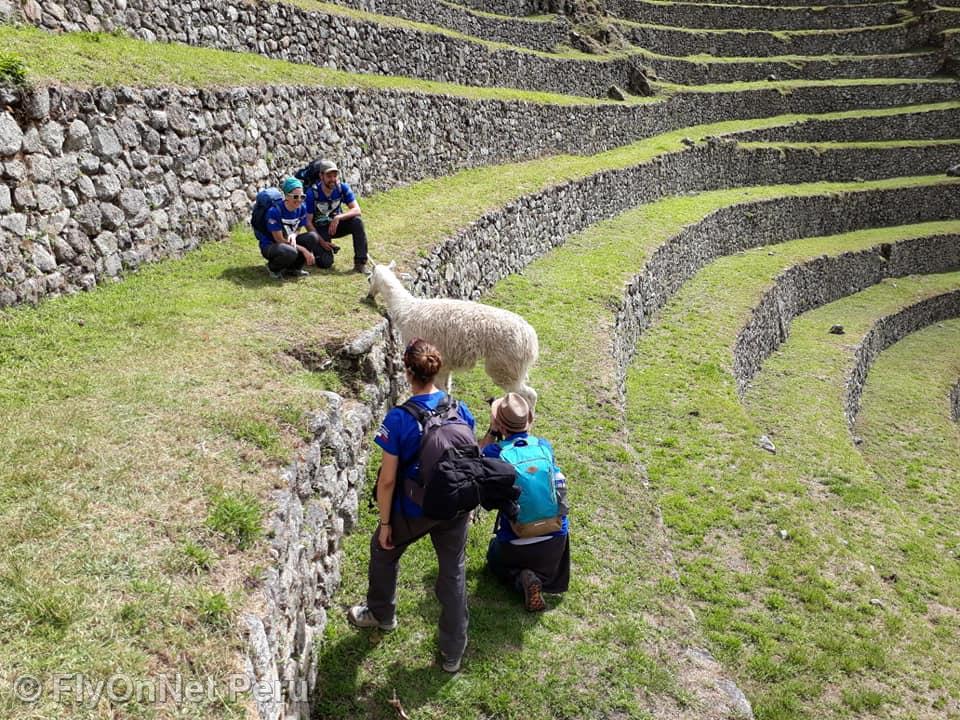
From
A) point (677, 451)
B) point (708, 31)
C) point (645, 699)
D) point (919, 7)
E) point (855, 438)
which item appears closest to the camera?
point (645, 699)

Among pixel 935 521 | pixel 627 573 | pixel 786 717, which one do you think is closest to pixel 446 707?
pixel 627 573

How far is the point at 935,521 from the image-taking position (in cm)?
1211

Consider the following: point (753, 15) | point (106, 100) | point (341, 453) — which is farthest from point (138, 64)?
point (753, 15)

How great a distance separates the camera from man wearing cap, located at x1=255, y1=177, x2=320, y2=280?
7.79 metres

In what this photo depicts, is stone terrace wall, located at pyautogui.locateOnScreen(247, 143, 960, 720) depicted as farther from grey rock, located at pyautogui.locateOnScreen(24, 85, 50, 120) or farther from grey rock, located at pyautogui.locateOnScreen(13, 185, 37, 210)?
grey rock, located at pyautogui.locateOnScreen(24, 85, 50, 120)

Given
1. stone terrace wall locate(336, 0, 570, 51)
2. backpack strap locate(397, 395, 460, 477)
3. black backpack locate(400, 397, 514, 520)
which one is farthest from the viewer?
stone terrace wall locate(336, 0, 570, 51)

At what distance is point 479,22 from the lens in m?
24.6

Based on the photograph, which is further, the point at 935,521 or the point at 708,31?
the point at 708,31

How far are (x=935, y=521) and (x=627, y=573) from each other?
8505 millimetres

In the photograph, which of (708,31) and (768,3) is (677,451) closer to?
(708,31)

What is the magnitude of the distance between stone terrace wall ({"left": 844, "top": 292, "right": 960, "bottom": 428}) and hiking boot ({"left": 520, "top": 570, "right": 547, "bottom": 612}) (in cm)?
1211

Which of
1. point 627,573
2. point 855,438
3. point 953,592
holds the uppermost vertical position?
point 627,573

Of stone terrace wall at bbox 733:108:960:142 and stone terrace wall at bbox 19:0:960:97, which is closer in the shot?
stone terrace wall at bbox 19:0:960:97

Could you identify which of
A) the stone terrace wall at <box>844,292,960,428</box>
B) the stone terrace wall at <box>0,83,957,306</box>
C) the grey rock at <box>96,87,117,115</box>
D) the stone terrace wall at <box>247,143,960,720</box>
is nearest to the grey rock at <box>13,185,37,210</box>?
the stone terrace wall at <box>0,83,957,306</box>
